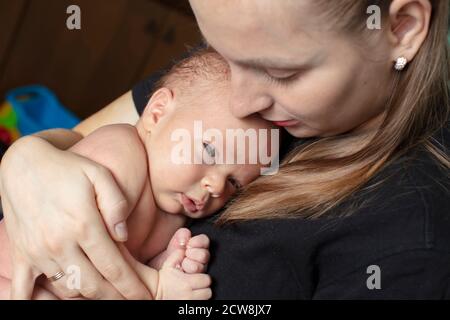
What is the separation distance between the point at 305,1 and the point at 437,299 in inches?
17.2

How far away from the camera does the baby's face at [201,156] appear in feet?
3.58

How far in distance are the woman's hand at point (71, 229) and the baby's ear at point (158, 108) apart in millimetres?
159

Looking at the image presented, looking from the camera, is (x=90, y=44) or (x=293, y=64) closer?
(x=293, y=64)

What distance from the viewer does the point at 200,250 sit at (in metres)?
1.04

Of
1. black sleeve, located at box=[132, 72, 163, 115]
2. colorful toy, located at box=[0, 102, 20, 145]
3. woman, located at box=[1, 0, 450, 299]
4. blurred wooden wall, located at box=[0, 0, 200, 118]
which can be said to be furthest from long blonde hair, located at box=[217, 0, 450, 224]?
blurred wooden wall, located at box=[0, 0, 200, 118]

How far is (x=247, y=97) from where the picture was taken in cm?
98

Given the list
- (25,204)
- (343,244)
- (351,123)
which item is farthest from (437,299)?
(25,204)

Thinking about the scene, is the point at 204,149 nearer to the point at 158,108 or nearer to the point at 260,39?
the point at 158,108

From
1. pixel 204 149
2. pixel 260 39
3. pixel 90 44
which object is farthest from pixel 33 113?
pixel 260 39

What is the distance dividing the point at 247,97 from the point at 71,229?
32cm

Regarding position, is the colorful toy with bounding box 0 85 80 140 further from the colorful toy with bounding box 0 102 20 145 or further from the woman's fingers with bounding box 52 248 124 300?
the woman's fingers with bounding box 52 248 124 300

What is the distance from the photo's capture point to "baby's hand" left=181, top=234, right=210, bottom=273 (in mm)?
1029

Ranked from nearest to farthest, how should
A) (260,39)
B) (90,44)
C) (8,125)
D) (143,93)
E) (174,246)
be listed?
(260,39), (174,246), (143,93), (8,125), (90,44)
